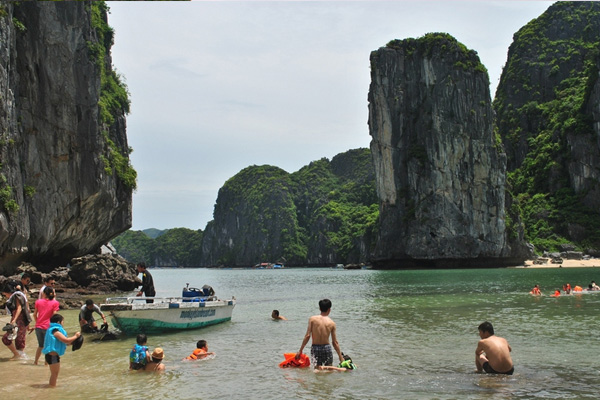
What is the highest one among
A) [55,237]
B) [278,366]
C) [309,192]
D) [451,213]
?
[309,192]

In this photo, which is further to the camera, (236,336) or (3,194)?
(3,194)

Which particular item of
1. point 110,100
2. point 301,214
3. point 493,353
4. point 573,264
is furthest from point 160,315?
point 301,214

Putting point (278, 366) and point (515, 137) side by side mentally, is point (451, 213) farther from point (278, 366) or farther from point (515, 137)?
point (278, 366)

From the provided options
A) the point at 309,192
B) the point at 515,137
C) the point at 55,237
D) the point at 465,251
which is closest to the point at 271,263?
the point at 309,192

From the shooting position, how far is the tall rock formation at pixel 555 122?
92.8 metres

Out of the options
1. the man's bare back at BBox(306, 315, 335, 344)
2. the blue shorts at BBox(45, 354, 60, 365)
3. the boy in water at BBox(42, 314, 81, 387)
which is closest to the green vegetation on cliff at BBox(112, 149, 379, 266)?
the man's bare back at BBox(306, 315, 335, 344)

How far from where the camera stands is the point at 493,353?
10758 mm

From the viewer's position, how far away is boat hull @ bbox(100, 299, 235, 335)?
16297mm

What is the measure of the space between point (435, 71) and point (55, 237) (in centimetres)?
7134

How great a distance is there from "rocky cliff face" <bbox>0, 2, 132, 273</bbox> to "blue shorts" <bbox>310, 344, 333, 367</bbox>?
17987 millimetres

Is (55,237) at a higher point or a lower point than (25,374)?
higher

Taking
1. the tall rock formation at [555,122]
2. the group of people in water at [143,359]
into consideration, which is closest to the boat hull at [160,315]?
the group of people in water at [143,359]

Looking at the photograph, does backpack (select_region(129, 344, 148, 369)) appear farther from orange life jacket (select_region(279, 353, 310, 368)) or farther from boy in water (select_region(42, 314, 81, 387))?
orange life jacket (select_region(279, 353, 310, 368))

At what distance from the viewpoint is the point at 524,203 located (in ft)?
346
